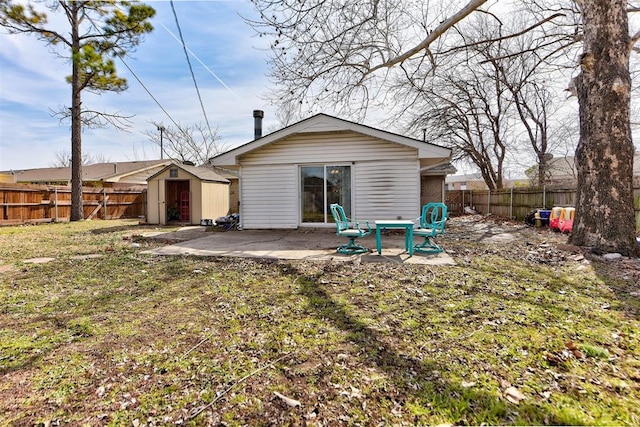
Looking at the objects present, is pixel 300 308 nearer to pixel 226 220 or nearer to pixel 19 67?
pixel 226 220

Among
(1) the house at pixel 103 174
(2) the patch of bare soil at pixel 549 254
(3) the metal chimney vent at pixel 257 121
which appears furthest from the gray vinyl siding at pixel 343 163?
(1) the house at pixel 103 174

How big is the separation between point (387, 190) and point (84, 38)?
15144 mm

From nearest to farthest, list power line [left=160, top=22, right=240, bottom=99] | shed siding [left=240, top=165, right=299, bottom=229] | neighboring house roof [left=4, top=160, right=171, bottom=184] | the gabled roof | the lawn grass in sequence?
the lawn grass → power line [left=160, top=22, right=240, bottom=99] → the gabled roof → shed siding [left=240, top=165, right=299, bottom=229] → neighboring house roof [left=4, top=160, right=171, bottom=184]

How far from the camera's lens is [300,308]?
3166mm

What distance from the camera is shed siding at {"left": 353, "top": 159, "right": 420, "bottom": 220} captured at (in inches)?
338

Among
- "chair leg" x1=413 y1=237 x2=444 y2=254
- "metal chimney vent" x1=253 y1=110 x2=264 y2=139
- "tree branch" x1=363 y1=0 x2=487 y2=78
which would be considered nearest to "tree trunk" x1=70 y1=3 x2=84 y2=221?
"metal chimney vent" x1=253 y1=110 x2=264 y2=139

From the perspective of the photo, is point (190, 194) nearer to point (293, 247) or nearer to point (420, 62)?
point (293, 247)

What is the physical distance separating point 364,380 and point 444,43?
1000 centimetres

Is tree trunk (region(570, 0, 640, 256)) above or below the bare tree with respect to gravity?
below

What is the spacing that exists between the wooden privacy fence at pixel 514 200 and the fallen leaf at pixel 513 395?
9640 mm

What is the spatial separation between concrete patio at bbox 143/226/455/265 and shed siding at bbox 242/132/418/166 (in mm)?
2113

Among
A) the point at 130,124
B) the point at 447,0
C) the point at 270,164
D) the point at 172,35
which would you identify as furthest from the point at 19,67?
the point at 447,0

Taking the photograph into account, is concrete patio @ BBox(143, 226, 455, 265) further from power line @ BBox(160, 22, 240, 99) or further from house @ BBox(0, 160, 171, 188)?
house @ BBox(0, 160, 171, 188)

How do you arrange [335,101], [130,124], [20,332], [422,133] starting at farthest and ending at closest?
[422,133] < [130,124] < [335,101] < [20,332]
